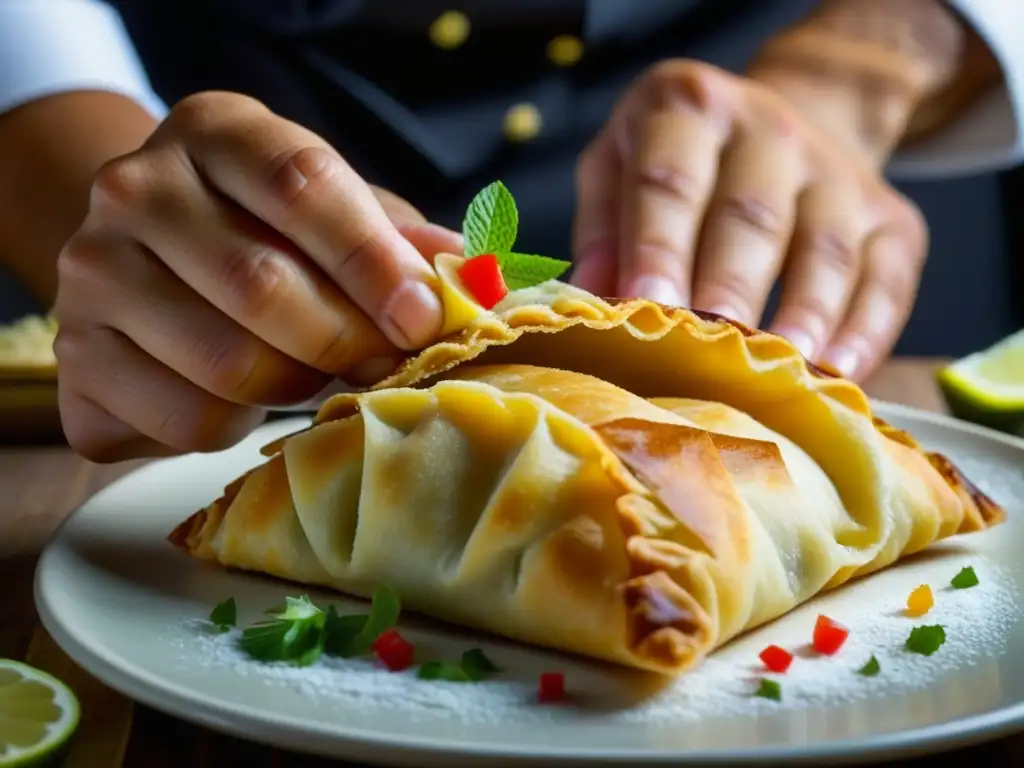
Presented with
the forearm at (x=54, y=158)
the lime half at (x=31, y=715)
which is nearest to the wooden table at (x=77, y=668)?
the lime half at (x=31, y=715)

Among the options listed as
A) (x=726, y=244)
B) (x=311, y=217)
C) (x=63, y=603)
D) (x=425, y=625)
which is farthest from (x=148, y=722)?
(x=726, y=244)

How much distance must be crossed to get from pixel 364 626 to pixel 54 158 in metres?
1.46

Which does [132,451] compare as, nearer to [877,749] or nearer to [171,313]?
[171,313]

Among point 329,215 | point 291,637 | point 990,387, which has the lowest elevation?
point 990,387

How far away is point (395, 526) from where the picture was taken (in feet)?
4.25

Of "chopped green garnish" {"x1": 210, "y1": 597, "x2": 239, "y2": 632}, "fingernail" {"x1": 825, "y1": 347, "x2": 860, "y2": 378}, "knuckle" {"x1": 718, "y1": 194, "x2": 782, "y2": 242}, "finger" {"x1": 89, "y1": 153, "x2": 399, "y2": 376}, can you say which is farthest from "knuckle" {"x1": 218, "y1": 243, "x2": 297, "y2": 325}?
"fingernail" {"x1": 825, "y1": 347, "x2": 860, "y2": 378}

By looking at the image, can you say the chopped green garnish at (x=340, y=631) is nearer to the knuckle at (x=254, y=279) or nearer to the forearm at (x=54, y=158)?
the knuckle at (x=254, y=279)

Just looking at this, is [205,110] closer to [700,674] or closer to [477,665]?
[477,665]

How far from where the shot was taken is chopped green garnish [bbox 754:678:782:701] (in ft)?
3.45

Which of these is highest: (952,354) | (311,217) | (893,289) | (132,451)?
(311,217)

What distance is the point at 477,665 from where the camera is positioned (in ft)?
3.71

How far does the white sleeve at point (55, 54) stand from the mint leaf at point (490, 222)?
1294 mm

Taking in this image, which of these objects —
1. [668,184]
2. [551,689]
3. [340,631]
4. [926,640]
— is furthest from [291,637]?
[668,184]

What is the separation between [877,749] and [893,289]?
62.7 inches
